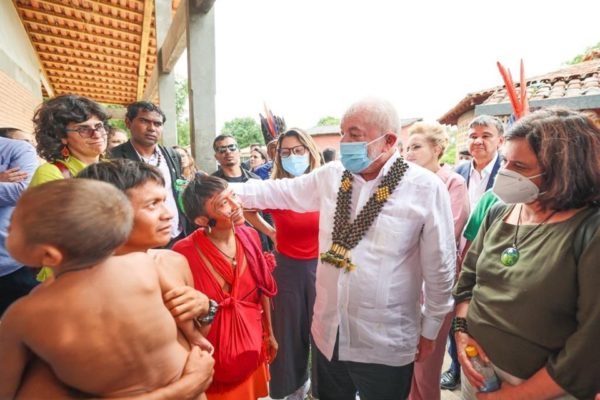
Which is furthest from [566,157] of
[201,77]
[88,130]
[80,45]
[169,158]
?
[80,45]

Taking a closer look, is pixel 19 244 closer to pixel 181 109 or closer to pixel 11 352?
pixel 11 352

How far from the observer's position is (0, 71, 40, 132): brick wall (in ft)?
17.8

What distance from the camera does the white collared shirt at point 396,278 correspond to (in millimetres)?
1705

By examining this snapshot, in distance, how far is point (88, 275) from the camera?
964mm

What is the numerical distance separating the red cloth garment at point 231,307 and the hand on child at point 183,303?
360mm

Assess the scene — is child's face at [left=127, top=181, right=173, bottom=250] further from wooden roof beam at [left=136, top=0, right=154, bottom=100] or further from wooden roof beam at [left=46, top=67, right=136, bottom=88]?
wooden roof beam at [left=46, top=67, right=136, bottom=88]

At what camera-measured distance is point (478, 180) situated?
3539mm

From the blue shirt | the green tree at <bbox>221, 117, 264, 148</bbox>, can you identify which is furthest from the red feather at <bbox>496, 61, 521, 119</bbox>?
the green tree at <bbox>221, 117, 264, 148</bbox>

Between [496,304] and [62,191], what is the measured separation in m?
1.69

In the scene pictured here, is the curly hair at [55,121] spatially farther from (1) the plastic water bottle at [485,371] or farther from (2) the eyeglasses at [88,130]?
(1) the plastic water bottle at [485,371]

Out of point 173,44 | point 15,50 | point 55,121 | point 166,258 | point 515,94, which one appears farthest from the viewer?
point 15,50

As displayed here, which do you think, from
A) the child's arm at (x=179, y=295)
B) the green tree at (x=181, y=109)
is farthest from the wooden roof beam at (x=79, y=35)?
the green tree at (x=181, y=109)

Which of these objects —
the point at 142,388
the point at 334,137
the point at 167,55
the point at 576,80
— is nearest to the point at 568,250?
the point at 142,388

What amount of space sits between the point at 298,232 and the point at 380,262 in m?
0.89
